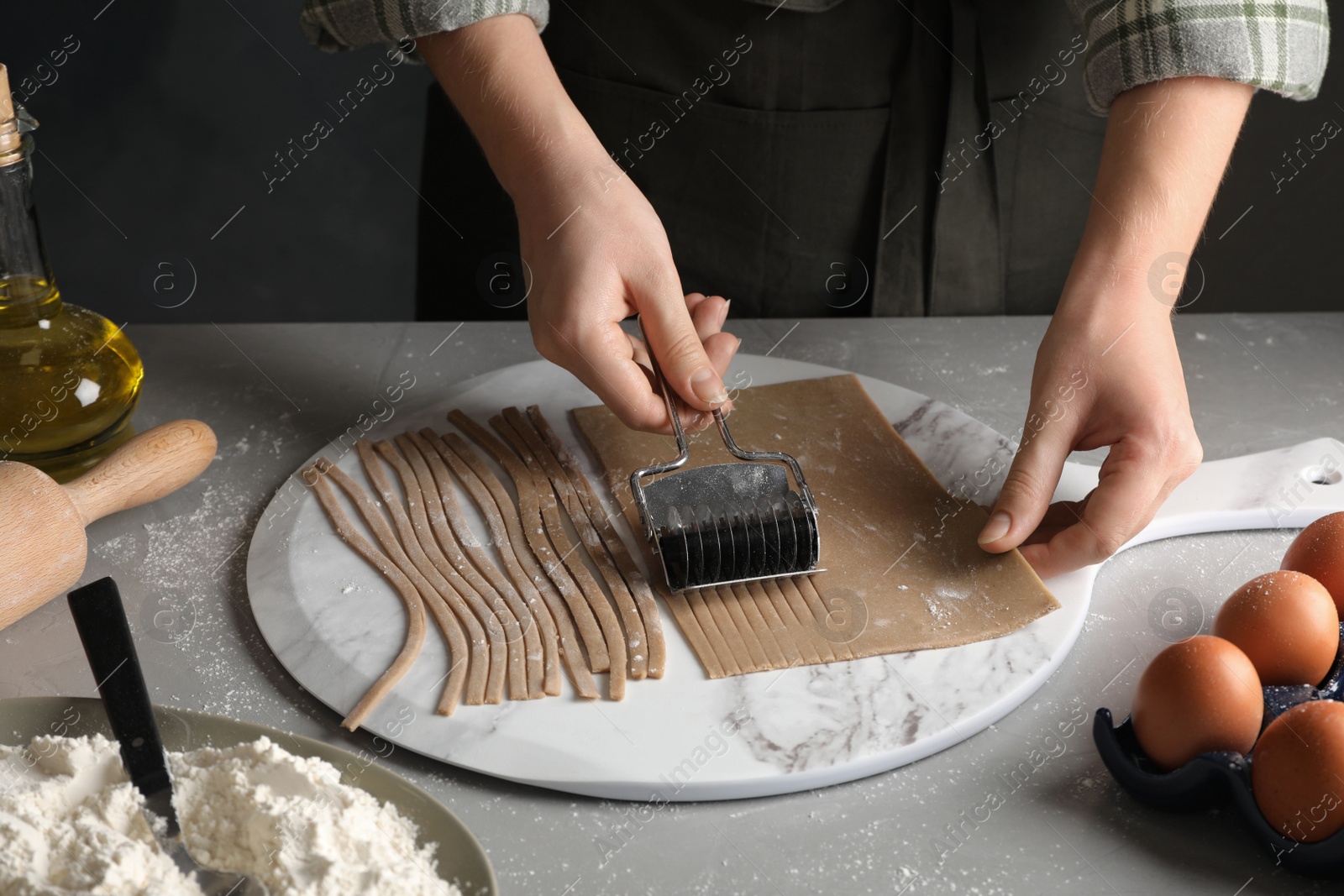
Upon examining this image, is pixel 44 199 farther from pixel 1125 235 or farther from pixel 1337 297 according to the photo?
pixel 1337 297

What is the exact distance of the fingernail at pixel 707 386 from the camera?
1.15 meters

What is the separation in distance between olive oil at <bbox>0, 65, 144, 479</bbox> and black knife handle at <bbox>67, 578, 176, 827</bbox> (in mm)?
496

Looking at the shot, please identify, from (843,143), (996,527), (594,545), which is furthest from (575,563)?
(843,143)

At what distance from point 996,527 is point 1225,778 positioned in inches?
13.4

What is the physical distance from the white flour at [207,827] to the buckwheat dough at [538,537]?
0.96 feet

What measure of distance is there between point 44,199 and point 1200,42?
3199mm

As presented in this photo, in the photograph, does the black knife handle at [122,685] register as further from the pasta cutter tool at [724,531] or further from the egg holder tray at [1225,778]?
the egg holder tray at [1225,778]

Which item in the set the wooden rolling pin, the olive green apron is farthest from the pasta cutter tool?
the olive green apron

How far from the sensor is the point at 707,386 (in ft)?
3.79

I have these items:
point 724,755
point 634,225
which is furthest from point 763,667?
point 634,225

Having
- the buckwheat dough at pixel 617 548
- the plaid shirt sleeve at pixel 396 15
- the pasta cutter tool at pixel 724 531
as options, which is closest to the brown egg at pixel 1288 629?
the pasta cutter tool at pixel 724 531

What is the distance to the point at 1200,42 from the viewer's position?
1.19 meters

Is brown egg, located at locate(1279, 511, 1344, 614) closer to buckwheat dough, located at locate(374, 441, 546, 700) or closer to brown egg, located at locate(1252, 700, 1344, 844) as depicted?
brown egg, located at locate(1252, 700, 1344, 844)

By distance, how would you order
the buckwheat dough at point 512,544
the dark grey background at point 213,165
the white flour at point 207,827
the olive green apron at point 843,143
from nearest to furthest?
the white flour at point 207,827 → the buckwheat dough at point 512,544 → the olive green apron at point 843,143 → the dark grey background at point 213,165
